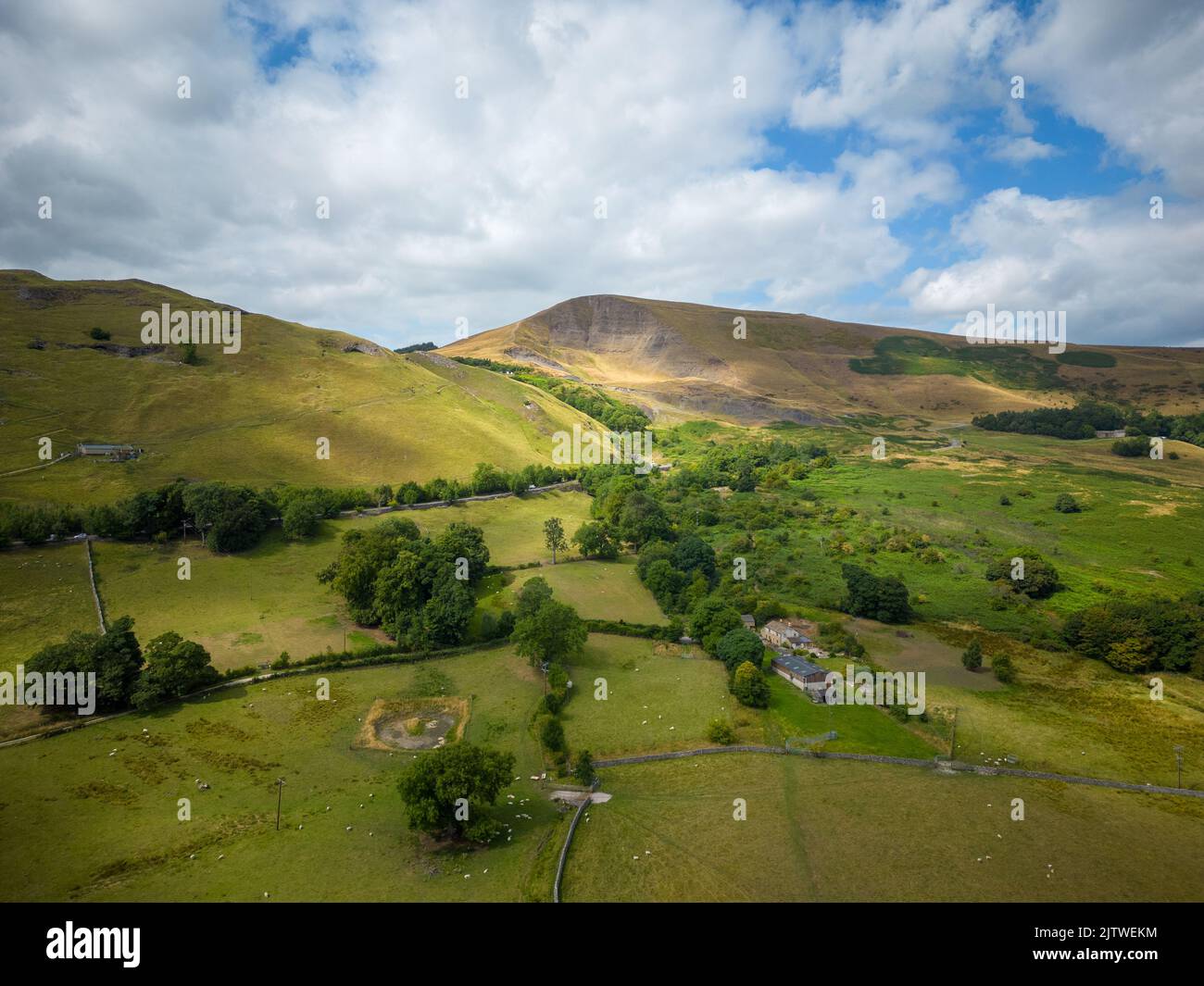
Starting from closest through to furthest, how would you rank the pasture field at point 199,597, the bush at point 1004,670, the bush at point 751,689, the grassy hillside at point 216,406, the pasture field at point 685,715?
the pasture field at point 685,715 < the bush at point 751,689 < the pasture field at point 199,597 < the bush at point 1004,670 < the grassy hillside at point 216,406

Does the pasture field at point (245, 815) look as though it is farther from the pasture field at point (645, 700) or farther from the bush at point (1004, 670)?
the bush at point (1004, 670)

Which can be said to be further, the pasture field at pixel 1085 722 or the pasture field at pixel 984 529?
the pasture field at pixel 984 529

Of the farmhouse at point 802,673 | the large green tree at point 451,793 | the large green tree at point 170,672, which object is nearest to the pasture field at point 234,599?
the large green tree at point 170,672

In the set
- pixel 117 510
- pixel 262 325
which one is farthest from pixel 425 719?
pixel 262 325

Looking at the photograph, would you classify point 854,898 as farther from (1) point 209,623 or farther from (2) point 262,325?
(2) point 262,325

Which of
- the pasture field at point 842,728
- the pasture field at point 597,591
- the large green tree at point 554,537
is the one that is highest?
the large green tree at point 554,537

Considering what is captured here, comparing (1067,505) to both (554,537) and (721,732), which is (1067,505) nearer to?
(554,537)
